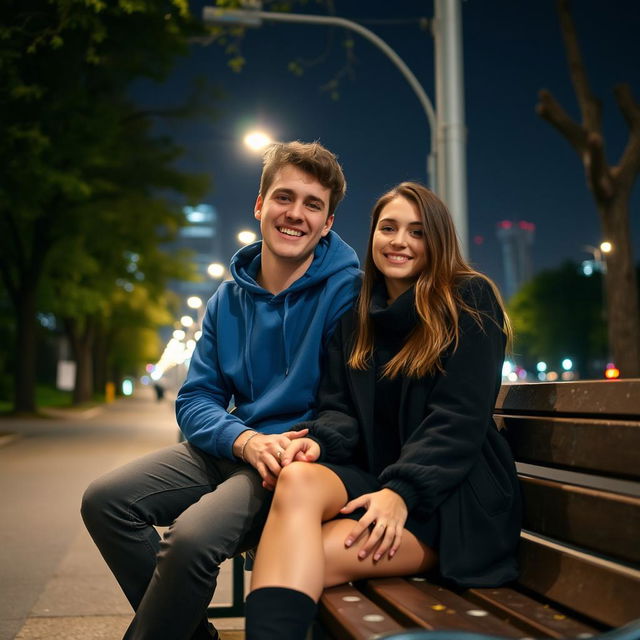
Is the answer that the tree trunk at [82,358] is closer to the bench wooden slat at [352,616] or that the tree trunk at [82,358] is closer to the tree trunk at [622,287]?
the tree trunk at [622,287]

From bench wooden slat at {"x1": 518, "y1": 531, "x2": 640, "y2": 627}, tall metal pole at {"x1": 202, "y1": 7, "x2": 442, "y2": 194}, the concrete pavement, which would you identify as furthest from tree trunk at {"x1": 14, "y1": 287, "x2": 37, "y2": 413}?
bench wooden slat at {"x1": 518, "y1": 531, "x2": 640, "y2": 627}

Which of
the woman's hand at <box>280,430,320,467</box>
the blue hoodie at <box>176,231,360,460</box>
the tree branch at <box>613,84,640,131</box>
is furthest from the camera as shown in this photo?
the tree branch at <box>613,84,640,131</box>

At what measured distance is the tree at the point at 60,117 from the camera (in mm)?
10555

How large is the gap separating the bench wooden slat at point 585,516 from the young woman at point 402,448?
0.09 metres

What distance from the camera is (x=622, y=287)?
53.7 ft

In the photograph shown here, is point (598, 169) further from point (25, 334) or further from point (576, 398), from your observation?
point (25, 334)

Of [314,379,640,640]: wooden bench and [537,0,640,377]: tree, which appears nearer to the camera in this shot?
[314,379,640,640]: wooden bench

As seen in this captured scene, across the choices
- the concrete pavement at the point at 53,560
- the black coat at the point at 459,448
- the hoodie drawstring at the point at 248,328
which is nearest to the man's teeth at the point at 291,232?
the hoodie drawstring at the point at 248,328

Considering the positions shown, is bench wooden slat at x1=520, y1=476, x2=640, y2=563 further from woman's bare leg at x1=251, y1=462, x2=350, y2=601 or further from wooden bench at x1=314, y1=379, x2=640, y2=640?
woman's bare leg at x1=251, y1=462, x2=350, y2=601

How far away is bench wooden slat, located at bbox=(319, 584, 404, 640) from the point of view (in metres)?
2.27

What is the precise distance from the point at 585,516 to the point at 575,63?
16.1m

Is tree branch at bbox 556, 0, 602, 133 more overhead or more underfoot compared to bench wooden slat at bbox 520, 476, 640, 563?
more overhead

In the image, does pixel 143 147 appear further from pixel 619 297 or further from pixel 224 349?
pixel 224 349

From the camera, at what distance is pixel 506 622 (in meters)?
2.39
